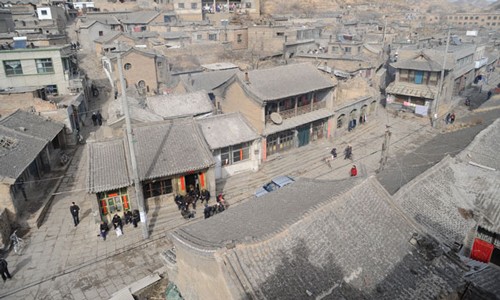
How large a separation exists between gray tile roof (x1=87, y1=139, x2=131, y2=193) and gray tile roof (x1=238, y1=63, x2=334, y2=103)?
1212cm

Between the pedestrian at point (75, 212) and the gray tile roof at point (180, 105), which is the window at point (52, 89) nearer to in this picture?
the gray tile roof at point (180, 105)

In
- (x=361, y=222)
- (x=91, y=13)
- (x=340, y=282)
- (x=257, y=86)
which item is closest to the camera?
(x=340, y=282)

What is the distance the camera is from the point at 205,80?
4084 centimetres

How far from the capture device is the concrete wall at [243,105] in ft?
100

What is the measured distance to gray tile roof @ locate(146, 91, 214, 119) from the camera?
32.5 metres

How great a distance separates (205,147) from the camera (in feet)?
82.5

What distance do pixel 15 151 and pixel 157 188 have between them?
32.9ft

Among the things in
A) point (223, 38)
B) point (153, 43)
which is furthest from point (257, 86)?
point (223, 38)

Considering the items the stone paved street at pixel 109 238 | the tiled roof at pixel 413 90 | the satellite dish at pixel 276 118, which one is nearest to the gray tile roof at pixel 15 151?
the stone paved street at pixel 109 238

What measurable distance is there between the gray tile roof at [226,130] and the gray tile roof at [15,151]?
12.2 meters

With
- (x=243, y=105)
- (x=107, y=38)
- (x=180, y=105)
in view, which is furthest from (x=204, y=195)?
A: (x=107, y=38)

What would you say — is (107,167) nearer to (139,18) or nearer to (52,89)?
(52,89)

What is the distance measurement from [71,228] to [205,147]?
10.1 meters

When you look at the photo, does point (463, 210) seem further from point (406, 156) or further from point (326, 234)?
point (406, 156)
